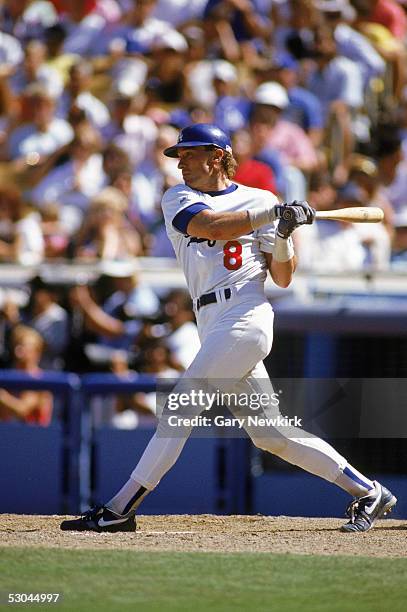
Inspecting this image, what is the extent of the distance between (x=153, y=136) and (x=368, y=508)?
5540 mm

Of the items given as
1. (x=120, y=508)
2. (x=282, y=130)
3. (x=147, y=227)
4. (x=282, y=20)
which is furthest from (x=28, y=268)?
(x=282, y=20)

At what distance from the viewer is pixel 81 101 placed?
11406 mm

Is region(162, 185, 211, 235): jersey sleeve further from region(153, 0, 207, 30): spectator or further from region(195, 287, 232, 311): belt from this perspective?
region(153, 0, 207, 30): spectator

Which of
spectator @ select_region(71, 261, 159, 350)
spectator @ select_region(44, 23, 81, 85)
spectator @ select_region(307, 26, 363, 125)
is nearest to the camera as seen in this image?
spectator @ select_region(71, 261, 159, 350)

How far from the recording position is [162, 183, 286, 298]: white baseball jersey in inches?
232

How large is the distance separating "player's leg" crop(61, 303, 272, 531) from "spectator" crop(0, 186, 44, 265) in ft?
13.4

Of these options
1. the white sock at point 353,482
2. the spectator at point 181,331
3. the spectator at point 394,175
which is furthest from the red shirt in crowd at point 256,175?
the white sock at point 353,482

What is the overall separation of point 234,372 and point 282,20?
306 inches

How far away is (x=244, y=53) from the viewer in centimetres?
1244

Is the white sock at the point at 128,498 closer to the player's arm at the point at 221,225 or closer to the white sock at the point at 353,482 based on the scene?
the white sock at the point at 353,482

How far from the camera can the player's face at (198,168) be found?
6.00 meters

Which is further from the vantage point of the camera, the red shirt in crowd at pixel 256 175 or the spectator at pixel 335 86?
the spectator at pixel 335 86

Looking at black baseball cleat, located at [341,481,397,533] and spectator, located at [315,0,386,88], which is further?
spectator, located at [315,0,386,88]

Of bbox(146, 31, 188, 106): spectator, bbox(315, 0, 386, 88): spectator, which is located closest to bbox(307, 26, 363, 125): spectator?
bbox(315, 0, 386, 88): spectator
